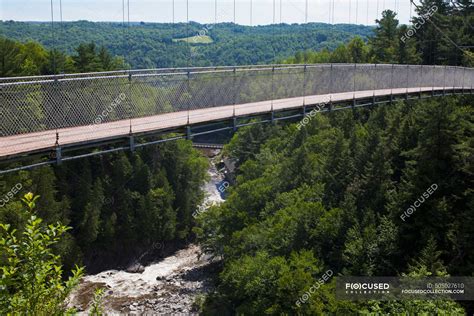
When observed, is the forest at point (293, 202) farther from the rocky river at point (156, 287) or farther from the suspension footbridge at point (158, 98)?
the suspension footbridge at point (158, 98)

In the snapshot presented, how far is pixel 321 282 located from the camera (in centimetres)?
1972

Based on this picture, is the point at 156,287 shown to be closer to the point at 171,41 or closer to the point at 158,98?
the point at 158,98

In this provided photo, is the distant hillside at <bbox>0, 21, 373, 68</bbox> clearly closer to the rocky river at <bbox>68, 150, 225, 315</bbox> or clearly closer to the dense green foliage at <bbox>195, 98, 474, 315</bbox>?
the dense green foliage at <bbox>195, 98, 474, 315</bbox>

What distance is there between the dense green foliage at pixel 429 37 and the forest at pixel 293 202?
0.15 metres

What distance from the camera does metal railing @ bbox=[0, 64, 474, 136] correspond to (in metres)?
10.6

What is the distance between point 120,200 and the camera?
3506cm

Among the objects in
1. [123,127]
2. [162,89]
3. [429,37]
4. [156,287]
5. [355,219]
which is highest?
[429,37]

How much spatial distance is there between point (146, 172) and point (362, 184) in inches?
641

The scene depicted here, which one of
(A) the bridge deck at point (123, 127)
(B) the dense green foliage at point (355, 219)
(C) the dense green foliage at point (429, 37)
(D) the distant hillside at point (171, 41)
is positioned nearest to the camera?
(A) the bridge deck at point (123, 127)

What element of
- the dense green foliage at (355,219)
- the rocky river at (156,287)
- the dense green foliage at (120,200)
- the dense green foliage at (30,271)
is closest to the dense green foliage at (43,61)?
the dense green foliage at (120,200)

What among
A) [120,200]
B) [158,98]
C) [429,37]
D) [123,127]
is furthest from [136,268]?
[429,37]

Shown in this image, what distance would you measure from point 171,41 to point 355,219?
37.2 m

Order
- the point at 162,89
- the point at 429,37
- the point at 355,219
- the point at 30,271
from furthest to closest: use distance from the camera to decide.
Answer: the point at 429,37 < the point at 355,219 < the point at 162,89 < the point at 30,271

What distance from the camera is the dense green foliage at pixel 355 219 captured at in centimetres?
1941
